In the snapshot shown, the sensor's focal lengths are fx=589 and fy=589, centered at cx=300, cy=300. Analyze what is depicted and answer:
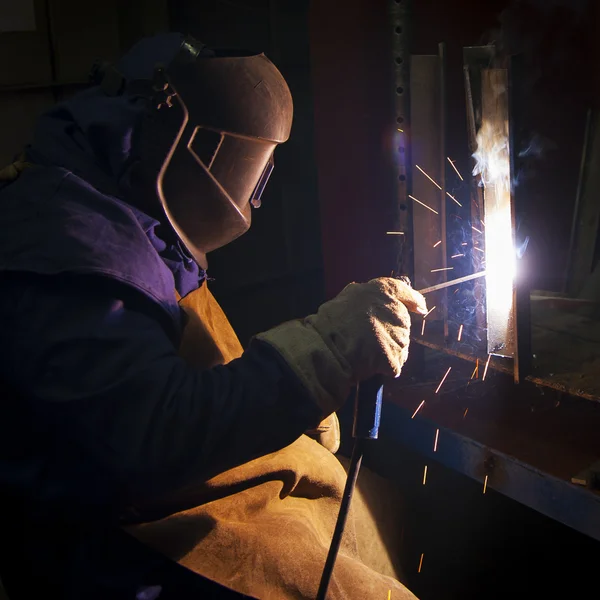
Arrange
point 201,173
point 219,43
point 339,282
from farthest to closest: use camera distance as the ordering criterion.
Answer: point 219,43 < point 339,282 < point 201,173

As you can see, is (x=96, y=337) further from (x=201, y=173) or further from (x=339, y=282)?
(x=339, y=282)

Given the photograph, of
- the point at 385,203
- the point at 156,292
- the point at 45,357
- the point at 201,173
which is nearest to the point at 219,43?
the point at 385,203

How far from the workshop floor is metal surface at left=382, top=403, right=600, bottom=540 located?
457 millimetres

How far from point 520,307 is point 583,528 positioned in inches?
25.3

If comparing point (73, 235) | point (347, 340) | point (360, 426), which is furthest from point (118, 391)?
point (360, 426)

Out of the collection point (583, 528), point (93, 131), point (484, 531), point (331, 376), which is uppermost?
point (93, 131)

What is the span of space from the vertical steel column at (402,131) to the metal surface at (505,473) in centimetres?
55

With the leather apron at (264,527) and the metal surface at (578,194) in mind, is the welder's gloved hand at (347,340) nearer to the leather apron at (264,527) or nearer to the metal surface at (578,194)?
the leather apron at (264,527)

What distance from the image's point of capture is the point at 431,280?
2193 mm

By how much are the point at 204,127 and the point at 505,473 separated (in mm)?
1323

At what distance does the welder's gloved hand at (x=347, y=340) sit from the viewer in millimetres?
1160

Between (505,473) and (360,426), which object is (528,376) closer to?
(505,473)

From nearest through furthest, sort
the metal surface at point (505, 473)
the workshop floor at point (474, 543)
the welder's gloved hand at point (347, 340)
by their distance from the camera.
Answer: the welder's gloved hand at point (347, 340), the metal surface at point (505, 473), the workshop floor at point (474, 543)

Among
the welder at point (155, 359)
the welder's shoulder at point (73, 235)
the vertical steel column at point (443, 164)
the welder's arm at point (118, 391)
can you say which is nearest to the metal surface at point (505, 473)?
the vertical steel column at point (443, 164)
